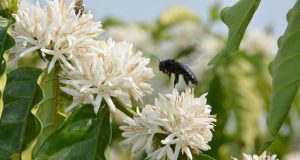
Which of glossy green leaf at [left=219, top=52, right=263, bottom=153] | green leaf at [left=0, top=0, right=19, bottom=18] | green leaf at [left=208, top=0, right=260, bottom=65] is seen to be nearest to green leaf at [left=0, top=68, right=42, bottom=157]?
green leaf at [left=0, top=0, right=19, bottom=18]

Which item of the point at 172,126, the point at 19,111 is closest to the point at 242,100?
the point at 172,126

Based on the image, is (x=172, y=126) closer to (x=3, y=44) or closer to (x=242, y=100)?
(x=3, y=44)

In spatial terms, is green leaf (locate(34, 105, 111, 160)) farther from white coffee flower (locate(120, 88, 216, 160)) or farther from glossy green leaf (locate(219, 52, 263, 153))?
glossy green leaf (locate(219, 52, 263, 153))

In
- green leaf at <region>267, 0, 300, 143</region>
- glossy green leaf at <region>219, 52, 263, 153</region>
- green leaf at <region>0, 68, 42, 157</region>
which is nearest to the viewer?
green leaf at <region>267, 0, 300, 143</region>

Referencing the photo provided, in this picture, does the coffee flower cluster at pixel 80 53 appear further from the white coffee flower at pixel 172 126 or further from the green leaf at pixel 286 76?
the green leaf at pixel 286 76

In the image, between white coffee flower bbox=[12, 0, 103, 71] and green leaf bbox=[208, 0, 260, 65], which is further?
white coffee flower bbox=[12, 0, 103, 71]

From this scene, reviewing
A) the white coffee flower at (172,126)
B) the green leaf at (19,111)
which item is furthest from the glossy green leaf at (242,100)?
the green leaf at (19,111)
